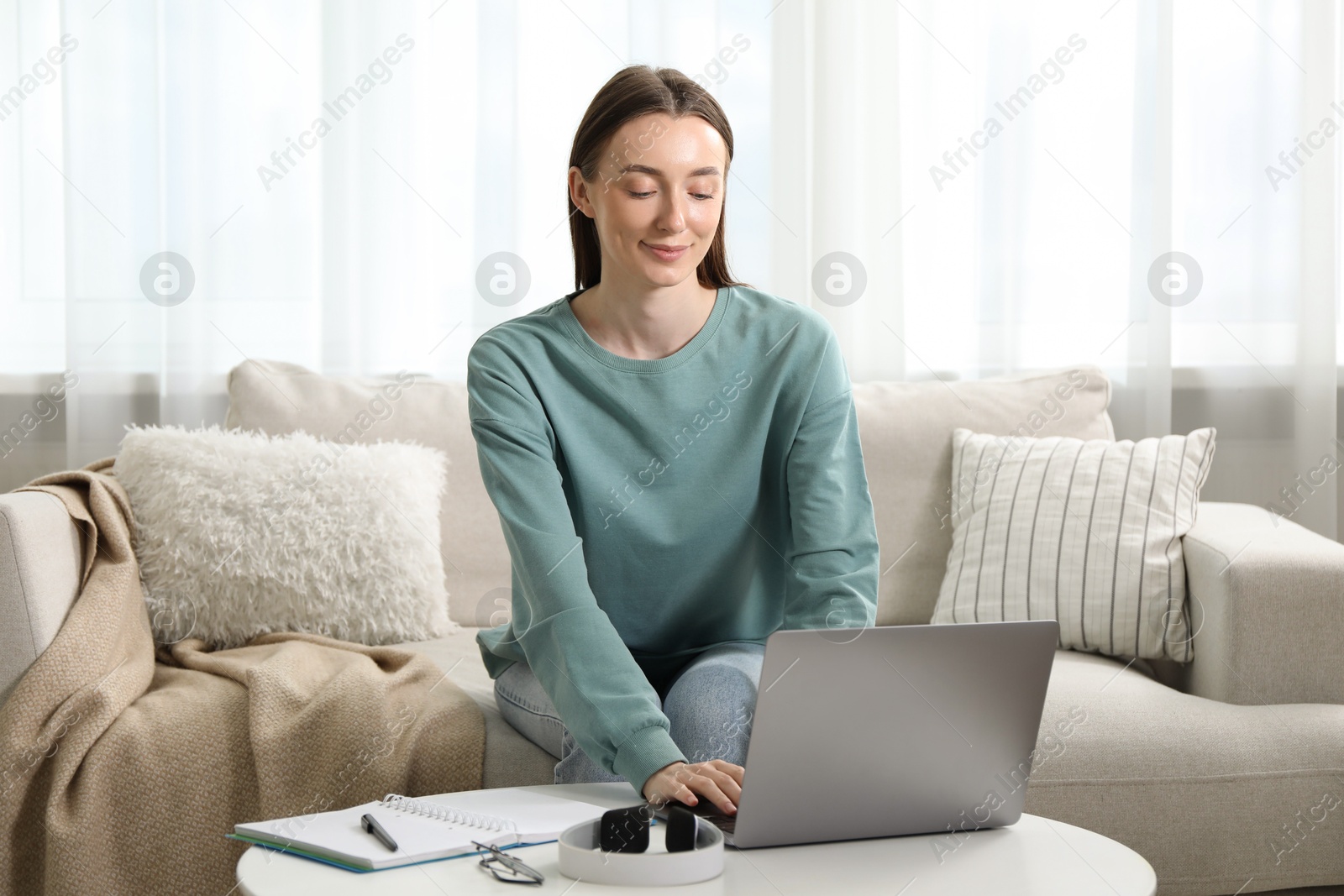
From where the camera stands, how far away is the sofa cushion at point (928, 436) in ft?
6.57

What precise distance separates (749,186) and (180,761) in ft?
5.45

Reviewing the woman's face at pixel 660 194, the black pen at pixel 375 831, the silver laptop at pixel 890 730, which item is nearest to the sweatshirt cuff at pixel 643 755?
the silver laptop at pixel 890 730

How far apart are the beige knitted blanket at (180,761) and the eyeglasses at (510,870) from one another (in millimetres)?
575

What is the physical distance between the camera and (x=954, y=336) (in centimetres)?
245

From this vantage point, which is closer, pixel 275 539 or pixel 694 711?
pixel 694 711

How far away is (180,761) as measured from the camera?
1.36 metres

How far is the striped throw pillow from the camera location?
174 centimetres

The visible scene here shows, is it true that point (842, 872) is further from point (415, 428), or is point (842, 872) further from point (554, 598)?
point (415, 428)

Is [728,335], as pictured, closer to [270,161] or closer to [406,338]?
[406,338]

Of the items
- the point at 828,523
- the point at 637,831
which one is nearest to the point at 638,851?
the point at 637,831

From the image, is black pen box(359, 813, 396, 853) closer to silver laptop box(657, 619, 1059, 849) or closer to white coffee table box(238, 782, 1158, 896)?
white coffee table box(238, 782, 1158, 896)

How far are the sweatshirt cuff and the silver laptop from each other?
0.10 m

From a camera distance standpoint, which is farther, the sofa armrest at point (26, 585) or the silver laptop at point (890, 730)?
the sofa armrest at point (26, 585)

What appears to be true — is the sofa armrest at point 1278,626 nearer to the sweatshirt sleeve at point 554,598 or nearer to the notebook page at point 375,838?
the sweatshirt sleeve at point 554,598
